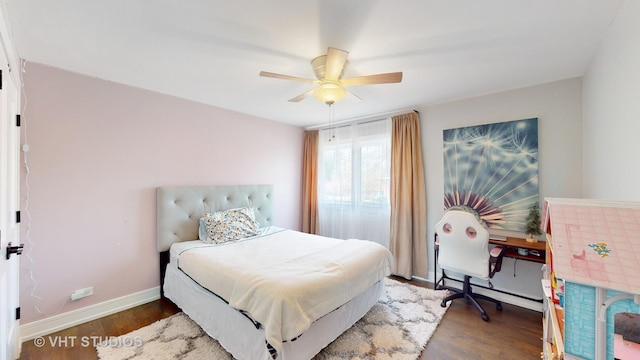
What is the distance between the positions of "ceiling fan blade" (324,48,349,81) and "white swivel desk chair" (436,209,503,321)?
1822 mm

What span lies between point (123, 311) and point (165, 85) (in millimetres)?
2427

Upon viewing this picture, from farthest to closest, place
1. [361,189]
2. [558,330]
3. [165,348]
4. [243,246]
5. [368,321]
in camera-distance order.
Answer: [361,189]
[243,246]
[368,321]
[165,348]
[558,330]

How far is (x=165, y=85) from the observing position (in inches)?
103

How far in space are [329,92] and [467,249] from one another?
204cm

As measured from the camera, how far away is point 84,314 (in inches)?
91.4

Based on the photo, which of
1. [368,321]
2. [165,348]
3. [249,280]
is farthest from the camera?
[368,321]

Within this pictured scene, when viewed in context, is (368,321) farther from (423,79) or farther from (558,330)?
(423,79)

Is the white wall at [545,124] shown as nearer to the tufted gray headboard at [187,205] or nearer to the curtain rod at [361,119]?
the curtain rod at [361,119]

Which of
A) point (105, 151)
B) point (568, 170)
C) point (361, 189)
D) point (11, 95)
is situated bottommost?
point (361, 189)

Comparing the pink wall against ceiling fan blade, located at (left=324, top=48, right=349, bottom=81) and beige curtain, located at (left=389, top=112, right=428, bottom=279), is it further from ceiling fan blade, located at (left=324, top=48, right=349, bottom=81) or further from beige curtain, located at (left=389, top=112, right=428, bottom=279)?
beige curtain, located at (left=389, top=112, right=428, bottom=279)

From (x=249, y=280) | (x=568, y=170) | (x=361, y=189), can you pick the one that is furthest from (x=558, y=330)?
(x=361, y=189)

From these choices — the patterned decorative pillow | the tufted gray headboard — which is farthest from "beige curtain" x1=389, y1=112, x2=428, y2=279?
the tufted gray headboard

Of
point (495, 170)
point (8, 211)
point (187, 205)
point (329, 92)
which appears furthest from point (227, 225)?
point (495, 170)

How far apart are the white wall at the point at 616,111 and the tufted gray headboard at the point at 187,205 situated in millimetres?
3657
